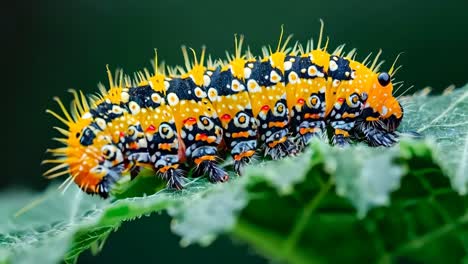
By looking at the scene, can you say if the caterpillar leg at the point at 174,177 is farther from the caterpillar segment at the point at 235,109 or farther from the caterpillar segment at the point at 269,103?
the caterpillar segment at the point at 269,103

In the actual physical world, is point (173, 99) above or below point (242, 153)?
above

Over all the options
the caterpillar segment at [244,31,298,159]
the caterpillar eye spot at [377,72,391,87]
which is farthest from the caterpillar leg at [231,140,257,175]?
the caterpillar eye spot at [377,72,391,87]

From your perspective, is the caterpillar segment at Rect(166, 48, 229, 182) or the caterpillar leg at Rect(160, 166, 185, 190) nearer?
the caterpillar leg at Rect(160, 166, 185, 190)

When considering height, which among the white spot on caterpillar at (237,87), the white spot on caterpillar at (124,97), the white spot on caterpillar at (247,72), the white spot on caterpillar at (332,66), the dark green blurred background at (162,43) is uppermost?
the white spot on caterpillar at (124,97)

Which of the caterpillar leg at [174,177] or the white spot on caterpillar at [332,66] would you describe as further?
the white spot on caterpillar at [332,66]

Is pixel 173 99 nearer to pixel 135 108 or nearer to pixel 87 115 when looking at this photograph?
pixel 135 108

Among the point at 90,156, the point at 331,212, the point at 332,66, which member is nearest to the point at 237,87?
the point at 332,66

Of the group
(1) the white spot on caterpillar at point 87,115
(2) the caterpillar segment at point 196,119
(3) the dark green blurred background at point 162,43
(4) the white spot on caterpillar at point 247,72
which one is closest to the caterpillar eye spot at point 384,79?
(4) the white spot on caterpillar at point 247,72

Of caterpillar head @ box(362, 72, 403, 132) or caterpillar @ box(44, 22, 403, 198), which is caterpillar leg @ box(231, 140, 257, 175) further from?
caterpillar head @ box(362, 72, 403, 132)

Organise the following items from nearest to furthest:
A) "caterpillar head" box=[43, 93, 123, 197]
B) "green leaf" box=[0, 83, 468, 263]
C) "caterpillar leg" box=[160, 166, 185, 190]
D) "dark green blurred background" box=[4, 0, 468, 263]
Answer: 1. "green leaf" box=[0, 83, 468, 263]
2. "caterpillar leg" box=[160, 166, 185, 190]
3. "caterpillar head" box=[43, 93, 123, 197]
4. "dark green blurred background" box=[4, 0, 468, 263]
